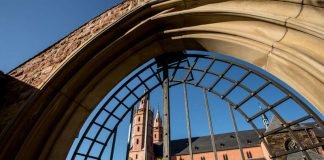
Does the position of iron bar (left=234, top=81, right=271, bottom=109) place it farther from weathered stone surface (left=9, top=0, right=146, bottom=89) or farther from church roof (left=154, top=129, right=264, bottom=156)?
church roof (left=154, top=129, right=264, bottom=156)

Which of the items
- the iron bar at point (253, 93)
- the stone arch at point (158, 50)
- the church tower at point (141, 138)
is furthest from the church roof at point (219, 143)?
the stone arch at point (158, 50)

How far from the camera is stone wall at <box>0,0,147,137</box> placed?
2.37 m

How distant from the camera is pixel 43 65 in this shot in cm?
262

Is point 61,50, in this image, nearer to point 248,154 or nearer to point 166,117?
point 166,117

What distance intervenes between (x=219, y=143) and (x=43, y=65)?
37.8 metres

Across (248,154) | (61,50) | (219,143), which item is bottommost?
(61,50)

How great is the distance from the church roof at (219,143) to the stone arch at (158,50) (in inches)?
1397

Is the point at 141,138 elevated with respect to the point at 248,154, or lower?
elevated

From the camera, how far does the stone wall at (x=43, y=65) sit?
2.37m

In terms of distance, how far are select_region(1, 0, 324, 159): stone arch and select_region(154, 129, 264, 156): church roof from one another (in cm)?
3549

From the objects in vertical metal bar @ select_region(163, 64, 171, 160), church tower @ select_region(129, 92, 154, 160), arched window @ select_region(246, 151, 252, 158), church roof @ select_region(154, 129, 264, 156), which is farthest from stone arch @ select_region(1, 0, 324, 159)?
arched window @ select_region(246, 151, 252, 158)

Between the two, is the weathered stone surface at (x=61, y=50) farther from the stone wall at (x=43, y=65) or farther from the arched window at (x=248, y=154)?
the arched window at (x=248, y=154)

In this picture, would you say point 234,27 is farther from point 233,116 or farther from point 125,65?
point 125,65

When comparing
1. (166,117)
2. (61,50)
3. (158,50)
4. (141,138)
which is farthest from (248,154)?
(61,50)
